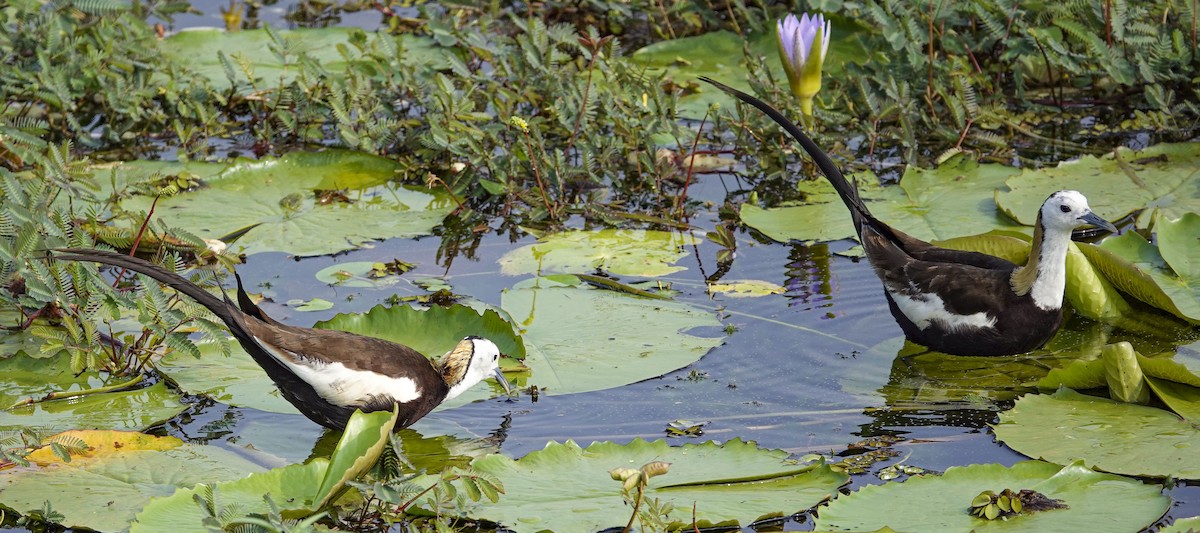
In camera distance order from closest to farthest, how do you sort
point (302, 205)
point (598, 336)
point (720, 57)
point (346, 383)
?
point (346, 383) < point (598, 336) < point (302, 205) < point (720, 57)

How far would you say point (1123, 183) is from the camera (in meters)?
5.57

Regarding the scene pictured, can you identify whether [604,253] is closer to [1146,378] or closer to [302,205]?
[302,205]

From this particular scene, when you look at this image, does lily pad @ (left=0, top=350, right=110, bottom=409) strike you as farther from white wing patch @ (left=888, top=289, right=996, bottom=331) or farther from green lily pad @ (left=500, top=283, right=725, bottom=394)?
white wing patch @ (left=888, top=289, right=996, bottom=331)

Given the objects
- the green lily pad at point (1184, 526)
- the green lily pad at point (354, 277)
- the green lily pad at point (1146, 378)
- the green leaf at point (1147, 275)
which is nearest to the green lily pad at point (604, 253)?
the green lily pad at point (354, 277)

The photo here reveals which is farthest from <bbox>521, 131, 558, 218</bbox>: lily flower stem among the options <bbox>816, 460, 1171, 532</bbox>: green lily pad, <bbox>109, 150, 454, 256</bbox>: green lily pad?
<bbox>816, 460, 1171, 532</bbox>: green lily pad

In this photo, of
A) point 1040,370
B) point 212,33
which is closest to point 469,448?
point 1040,370

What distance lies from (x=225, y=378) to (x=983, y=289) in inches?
107

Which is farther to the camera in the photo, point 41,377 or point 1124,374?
point 41,377

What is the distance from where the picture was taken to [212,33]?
798 cm

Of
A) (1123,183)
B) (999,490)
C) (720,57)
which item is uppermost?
(720,57)

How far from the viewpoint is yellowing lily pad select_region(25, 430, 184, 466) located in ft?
12.7

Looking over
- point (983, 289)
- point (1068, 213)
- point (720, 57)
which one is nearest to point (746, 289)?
point (983, 289)

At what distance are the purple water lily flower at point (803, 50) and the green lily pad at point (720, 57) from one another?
1037mm

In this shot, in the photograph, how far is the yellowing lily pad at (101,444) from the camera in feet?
12.7
